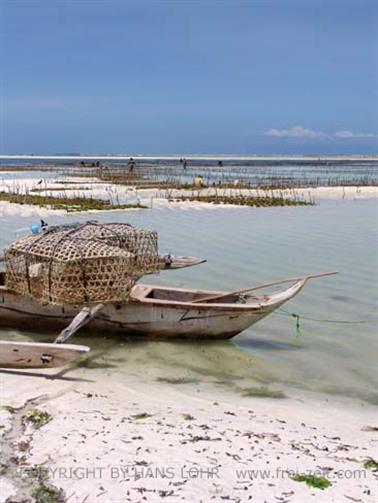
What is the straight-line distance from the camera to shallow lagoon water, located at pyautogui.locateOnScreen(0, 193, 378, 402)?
7137mm

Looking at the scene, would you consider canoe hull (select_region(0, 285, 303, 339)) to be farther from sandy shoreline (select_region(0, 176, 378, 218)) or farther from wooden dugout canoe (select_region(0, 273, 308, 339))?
sandy shoreline (select_region(0, 176, 378, 218))

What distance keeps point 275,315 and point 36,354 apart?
4185mm

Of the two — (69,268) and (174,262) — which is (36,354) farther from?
(174,262)

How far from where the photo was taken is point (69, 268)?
7438 mm

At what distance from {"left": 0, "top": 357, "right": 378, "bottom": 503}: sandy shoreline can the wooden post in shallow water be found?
19.4 inches

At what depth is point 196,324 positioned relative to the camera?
7.96 meters

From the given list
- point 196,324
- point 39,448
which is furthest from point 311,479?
point 196,324

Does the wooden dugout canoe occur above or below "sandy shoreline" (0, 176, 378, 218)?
below

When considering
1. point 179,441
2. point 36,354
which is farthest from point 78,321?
point 179,441

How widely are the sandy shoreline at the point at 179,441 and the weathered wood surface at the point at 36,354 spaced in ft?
0.52

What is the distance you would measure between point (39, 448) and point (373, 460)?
261 centimetres

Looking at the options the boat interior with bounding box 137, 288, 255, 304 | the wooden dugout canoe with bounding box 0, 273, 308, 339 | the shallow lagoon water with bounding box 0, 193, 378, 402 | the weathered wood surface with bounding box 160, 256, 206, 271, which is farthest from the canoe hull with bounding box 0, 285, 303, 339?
the weathered wood surface with bounding box 160, 256, 206, 271

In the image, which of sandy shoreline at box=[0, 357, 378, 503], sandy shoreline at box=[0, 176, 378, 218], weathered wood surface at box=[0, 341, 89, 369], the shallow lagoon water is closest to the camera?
sandy shoreline at box=[0, 357, 378, 503]

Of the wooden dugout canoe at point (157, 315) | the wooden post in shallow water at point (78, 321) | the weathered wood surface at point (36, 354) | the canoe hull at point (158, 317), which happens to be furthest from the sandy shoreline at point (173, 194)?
the weathered wood surface at point (36, 354)
